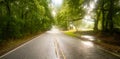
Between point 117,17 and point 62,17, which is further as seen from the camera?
point 62,17

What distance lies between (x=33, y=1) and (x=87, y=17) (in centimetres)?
2890

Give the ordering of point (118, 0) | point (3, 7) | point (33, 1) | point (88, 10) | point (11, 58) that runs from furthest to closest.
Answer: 1. point (88, 10)
2. point (118, 0)
3. point (33, 1)
4. point (3, 7)
5. point (11, 58)

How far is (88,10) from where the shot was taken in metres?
47.8

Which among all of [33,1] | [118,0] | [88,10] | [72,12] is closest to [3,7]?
[33,1]

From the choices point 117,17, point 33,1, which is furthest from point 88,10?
point 33,1

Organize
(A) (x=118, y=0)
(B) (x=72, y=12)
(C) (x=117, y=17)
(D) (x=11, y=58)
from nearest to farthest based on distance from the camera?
(D) (x=11, y=58) < (A) (x=118, y=0) < (C) (x=117, y=17) < (B) (x=72, y=12)

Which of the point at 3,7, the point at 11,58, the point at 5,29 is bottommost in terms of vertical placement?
the point at 11,58

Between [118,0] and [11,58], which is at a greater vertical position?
[118,0]

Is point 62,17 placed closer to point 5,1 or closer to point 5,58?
point 5,1

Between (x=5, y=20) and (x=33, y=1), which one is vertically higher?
(x=33, y=1)

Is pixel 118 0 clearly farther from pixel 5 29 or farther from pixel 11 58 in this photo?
pixel 11 58

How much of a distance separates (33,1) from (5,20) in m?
7.09

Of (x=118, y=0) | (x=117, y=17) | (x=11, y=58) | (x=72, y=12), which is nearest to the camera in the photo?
(x=11, y=58)

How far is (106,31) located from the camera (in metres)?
34.9
